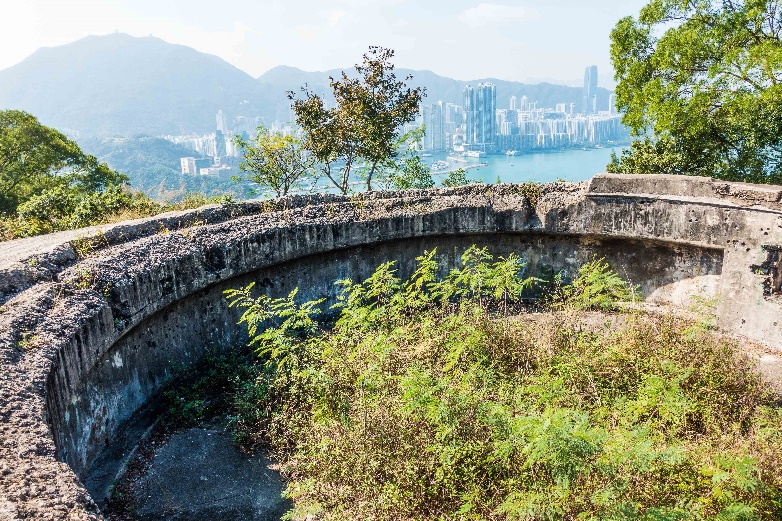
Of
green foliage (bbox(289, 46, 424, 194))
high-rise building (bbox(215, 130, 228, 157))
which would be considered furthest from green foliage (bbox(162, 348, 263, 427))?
high-rise building (bbox(215, 130, 228, 157))

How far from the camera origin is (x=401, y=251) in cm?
936

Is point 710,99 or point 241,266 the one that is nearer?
point 241,266

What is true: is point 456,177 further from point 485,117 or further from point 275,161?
point 485,117

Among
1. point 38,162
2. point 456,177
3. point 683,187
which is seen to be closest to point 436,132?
point 38,162

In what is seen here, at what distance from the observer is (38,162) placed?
728 inches

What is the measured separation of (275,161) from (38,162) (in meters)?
9.30

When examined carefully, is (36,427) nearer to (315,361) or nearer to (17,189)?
(315,361)

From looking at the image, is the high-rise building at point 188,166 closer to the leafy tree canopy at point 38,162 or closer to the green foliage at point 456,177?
the leafy tree canopy at point 38,162

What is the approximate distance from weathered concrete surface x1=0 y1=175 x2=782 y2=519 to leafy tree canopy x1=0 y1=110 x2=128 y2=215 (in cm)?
1239

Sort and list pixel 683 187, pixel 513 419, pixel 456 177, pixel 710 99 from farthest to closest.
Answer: pixel 456 177 → pixel 710 99 → pixel 683 187 → pixel 513 419

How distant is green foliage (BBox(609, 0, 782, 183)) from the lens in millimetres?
12211

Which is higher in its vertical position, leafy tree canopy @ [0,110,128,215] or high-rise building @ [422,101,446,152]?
high-rise building @ [422,101,446,152]

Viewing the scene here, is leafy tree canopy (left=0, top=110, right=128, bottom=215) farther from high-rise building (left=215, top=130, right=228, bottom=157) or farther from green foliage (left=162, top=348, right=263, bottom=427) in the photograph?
high-rise building (left=215, top=130, right=228, bottom=157)

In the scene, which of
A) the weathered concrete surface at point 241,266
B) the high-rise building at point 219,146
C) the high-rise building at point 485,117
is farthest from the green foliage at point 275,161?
the high-rise building at point 219,146
